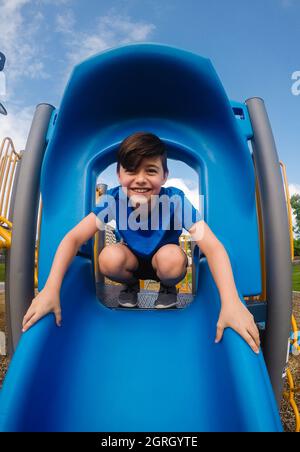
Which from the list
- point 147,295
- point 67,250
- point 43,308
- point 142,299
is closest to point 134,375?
point 43,308

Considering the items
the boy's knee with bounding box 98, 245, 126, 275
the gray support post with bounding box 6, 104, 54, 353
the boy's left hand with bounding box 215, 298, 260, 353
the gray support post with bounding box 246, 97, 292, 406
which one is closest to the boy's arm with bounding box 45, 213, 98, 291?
the boy's knee with bounding box 98, 245, 126, 275

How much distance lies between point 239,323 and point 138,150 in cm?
62

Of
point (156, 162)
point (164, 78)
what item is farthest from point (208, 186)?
point (164, 78)

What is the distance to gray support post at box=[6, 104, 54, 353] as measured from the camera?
1.27 meters

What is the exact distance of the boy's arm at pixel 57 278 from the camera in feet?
2.81

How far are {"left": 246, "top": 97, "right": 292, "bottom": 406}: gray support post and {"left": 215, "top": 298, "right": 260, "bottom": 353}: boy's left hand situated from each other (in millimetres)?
447

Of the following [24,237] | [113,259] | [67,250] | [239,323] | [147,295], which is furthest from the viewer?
[147,295]

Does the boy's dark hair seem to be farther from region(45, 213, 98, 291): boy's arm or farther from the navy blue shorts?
the navy blue shorts

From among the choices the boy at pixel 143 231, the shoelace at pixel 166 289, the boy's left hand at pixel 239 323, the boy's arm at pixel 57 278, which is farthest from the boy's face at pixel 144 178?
the boy's left hand at pixel 239 323

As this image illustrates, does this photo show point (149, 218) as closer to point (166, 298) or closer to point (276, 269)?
point (166, 298)

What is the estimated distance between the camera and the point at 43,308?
871mm

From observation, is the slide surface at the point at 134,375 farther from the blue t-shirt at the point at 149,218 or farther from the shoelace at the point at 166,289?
the blue t-shirt at the point at 149,218

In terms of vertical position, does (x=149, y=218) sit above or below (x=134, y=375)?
above

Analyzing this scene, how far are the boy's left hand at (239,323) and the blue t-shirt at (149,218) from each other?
16.2 inches
